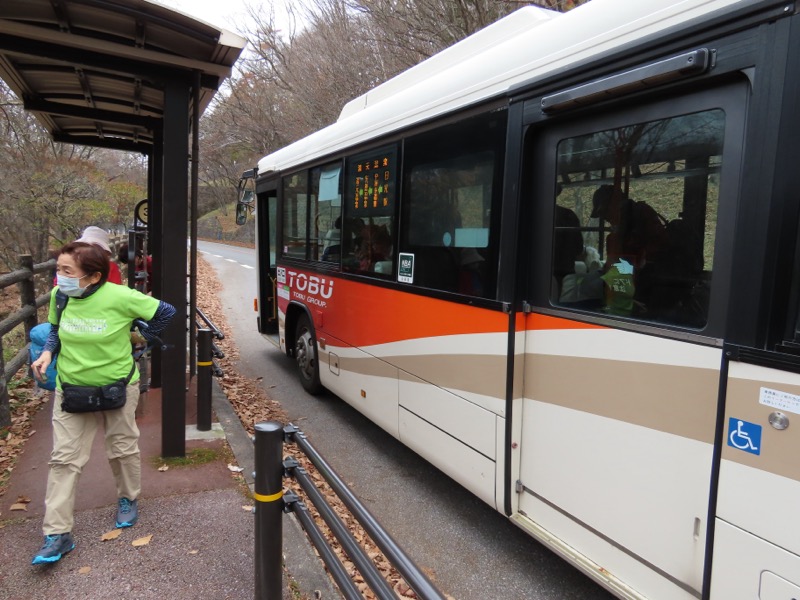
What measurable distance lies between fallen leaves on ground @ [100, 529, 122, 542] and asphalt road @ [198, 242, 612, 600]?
5.30 ft

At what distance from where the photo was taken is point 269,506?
228 centimetres

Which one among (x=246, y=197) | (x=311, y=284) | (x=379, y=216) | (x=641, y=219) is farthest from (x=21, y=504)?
(x=246, y=197)

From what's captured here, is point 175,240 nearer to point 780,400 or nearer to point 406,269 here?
point 406,269

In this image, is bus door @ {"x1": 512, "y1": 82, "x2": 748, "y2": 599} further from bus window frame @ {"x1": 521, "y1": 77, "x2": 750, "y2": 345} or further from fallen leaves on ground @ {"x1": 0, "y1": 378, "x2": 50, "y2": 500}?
fallen leaves on ground @ {"x1": 0, "y1": 378, "x2": 50, "y2": 500}

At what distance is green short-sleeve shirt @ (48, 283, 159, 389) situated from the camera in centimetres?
296

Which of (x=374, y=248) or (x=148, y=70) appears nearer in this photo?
(x=148, y=70)

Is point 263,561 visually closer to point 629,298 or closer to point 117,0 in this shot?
point 629,298

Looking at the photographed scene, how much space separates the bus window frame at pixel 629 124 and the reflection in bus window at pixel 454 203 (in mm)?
276

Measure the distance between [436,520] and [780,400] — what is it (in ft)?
8.19

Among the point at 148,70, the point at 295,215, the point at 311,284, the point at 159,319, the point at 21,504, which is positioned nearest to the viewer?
the point at 159,319

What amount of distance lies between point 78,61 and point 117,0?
Answer: 2.13ft

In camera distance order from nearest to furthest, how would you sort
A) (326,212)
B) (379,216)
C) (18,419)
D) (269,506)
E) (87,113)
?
1. (269,506)
2. (379,216)
3. (18,419)
4. (87,113)
5. (326,212)

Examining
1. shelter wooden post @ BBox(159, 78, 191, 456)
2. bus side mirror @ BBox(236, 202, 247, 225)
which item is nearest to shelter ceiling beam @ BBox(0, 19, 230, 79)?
shelter wooden post @ BBox(159, 78, 191, 456)

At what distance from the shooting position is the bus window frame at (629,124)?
2.01 metres
